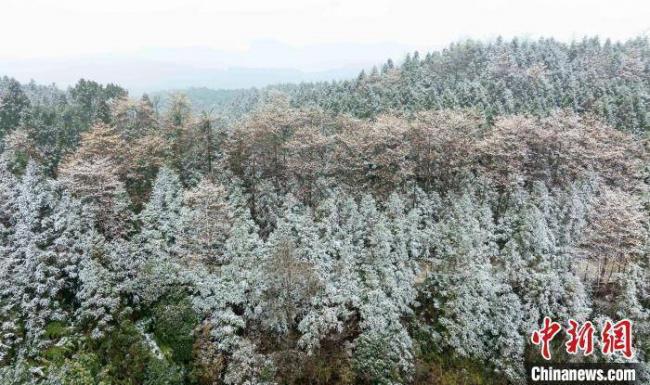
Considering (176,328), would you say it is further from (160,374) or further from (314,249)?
(314,249)

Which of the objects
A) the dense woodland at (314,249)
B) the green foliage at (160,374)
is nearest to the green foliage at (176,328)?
the dense woodland at (314,249)

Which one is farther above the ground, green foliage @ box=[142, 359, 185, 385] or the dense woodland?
the dense woodland

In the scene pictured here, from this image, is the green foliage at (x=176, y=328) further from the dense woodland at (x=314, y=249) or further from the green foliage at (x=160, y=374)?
the green foliage at (x=160, y=374)

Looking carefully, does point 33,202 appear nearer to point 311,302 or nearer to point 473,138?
point 311,302

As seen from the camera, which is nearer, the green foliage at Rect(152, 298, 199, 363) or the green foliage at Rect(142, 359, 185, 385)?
the green foliage at Rect(142, 359, 185, 385)

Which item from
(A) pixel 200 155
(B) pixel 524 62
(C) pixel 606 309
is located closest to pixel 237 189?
(A) pixel 200 155

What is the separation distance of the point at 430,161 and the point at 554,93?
35.4 meters

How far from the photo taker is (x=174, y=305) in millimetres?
22375

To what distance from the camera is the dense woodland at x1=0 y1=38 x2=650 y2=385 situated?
21.9 metres

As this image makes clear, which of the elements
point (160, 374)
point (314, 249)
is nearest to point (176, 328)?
point (160, 374)

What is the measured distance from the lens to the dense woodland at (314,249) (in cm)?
2189

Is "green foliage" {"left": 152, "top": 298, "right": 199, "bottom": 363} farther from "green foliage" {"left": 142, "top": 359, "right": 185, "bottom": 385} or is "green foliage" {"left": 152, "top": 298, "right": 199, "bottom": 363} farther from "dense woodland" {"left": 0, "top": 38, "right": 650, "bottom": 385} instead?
"green foliage" {"left": 142, "top": 359, "right": 185, "bottom": 385}

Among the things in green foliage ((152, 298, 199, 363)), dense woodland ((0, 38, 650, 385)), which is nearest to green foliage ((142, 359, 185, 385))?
dense woodland ((0, 38, 650, 385))

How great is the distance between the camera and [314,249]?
2548 centimetres
